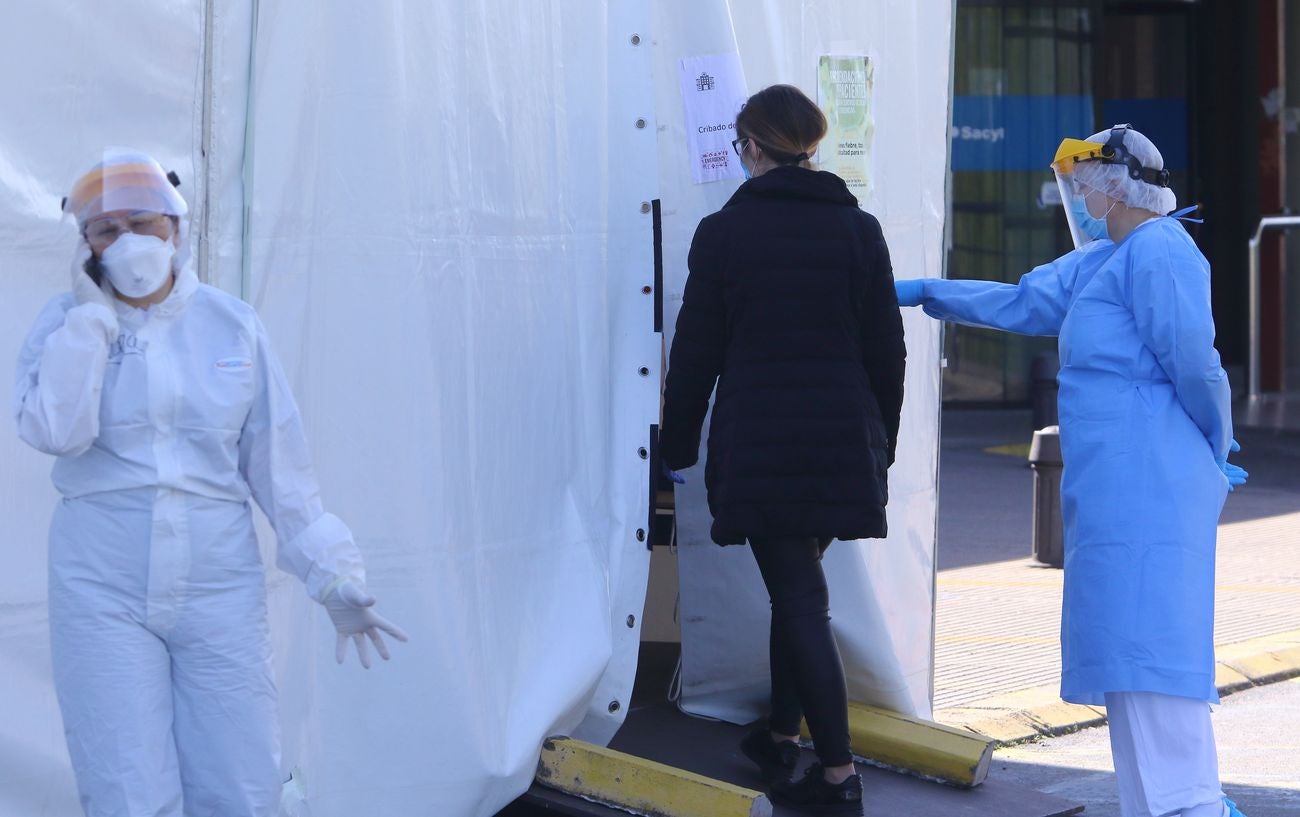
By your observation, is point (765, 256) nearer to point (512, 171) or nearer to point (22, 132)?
point (512, 171)

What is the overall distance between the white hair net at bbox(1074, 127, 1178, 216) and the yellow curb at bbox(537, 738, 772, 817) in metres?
1.74

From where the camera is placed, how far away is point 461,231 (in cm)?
450

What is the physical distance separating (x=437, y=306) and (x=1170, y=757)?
6.86 feet

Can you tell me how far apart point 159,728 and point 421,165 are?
5.38ft

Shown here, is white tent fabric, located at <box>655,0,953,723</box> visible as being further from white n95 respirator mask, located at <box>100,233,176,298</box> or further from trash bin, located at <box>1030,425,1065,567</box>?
trash bin, located at <box>1030,425,1065,567</box>

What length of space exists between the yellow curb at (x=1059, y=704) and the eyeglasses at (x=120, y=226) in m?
3.79

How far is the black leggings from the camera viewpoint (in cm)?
461

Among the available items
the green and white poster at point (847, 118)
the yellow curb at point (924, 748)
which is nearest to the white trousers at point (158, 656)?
the yellow curb at point (924, 748)

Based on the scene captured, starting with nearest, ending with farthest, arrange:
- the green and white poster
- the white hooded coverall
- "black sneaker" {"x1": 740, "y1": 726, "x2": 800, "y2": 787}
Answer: the white hooded coverall
"black sneaker" {"x1": 740, "y1": 726, "x2": 800, "y2": 787}
the green and white poster

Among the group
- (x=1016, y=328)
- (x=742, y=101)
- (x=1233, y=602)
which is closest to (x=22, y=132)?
(x=742, y=101)

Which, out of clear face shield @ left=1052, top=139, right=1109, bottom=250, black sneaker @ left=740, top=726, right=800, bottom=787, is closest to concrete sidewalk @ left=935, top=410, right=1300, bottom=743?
black sneaker @ left=740, top=726, right=800, bottom=787

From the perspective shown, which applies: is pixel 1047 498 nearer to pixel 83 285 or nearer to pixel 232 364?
pixel 232 364

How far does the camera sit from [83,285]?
3.27m

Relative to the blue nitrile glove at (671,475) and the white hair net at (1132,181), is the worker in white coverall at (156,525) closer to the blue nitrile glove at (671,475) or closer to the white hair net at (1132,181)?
the blue nitrile glove at (671,475)
